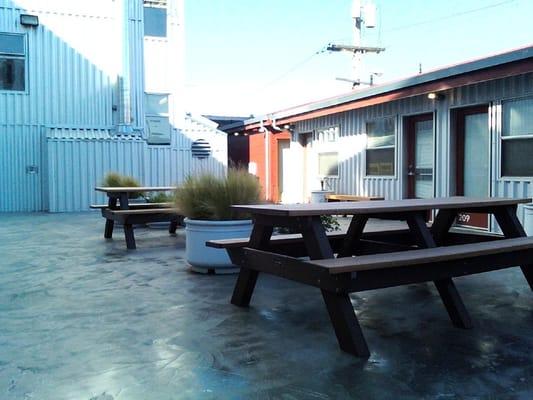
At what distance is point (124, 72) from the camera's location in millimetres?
16156

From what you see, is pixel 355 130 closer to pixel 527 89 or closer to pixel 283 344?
pixel 527 89

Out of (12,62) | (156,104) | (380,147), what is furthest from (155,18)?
(380,147)

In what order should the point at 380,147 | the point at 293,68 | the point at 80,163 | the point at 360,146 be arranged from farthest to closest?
the point at 293,68, the point at 80,163, the point at 360,146, the point at 380,147

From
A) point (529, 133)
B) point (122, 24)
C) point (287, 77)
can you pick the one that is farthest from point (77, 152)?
point (287, 77)

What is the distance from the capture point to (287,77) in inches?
1353

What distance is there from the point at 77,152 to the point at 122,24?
4.05 meters

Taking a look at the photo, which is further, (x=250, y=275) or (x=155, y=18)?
(x=155, y=18)

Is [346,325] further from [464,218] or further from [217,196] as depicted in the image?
[464,218]

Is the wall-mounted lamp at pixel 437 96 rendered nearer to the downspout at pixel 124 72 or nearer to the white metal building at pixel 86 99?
the white metal building at pixel 86 99

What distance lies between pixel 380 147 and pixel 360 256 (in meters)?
7.68

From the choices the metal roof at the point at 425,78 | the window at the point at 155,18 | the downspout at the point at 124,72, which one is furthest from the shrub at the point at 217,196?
the window at the point at 155,18

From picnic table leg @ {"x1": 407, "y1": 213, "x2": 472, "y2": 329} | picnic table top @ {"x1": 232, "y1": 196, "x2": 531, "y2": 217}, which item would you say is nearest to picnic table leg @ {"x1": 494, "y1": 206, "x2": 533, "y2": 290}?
picnic table top @ {"x1": 232, "y1": 196, "x2": 531, "y2": 217}

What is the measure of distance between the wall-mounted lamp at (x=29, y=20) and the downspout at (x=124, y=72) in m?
2.22

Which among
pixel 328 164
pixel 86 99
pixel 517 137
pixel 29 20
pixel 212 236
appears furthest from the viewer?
pixel 86 99
